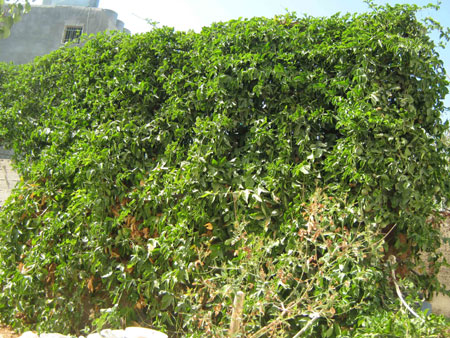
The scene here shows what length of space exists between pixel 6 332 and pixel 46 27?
11.4m

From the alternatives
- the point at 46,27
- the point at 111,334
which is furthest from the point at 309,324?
the point at 46,27

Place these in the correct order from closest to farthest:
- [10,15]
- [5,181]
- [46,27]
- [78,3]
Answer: [10,15]
[5,181]
[46,27]
[78,3]

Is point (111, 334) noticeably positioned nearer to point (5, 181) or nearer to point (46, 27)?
point (5, 181)

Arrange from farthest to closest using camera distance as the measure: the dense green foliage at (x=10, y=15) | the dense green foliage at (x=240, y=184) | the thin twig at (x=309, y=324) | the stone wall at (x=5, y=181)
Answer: the stone wall at (x=5, y=181) → the dense green foliage at (x=240, y=184) → the thin twig at (x=309, y=324) → the dense green foliage at (x=10, y=15)

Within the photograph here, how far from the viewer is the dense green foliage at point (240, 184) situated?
2.69 meters

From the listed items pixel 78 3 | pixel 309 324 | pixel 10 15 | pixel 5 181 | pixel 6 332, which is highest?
pixel 10 15

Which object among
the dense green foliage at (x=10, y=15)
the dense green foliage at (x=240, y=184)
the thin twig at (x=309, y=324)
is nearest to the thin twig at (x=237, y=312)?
the dense green foliage at (x=240, y=184)

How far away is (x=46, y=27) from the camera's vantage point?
12.7 m

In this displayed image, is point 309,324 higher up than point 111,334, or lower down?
higher up

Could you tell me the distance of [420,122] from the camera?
2867 millimetres

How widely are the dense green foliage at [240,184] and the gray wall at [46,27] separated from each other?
9.56 metres

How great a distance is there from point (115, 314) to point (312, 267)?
64.3 inches

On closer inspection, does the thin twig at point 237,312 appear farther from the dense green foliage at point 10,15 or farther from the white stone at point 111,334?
the dense green foliage at point 10,15

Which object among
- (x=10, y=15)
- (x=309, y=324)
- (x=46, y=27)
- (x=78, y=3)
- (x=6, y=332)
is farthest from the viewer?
(x=78, y=3)
